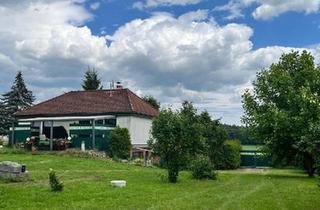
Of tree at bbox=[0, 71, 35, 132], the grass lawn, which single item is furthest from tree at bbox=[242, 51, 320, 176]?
tree at bbox=[0, 71, 35, 132]

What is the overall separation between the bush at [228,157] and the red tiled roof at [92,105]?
7371 mm

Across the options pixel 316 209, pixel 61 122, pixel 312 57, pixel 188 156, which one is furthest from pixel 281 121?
pixel 61 122

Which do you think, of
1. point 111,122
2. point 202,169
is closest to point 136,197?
point 202,169

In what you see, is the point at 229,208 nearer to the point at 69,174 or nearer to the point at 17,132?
the point at 69,174

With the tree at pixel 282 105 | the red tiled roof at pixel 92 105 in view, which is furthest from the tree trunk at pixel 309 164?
the red tiled roof at pixel 92 105

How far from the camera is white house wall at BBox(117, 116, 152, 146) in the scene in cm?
4278

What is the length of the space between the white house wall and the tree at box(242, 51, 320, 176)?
11959 millimetres

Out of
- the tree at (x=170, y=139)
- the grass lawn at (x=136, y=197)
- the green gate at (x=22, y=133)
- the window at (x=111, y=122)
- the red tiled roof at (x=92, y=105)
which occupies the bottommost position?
the grass lawn at (x=136, y=197)

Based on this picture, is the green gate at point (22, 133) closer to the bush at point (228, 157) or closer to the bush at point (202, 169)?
the bush at point (228, 157)

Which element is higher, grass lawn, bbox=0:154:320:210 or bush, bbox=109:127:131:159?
bush, bbox=109:127:131:159

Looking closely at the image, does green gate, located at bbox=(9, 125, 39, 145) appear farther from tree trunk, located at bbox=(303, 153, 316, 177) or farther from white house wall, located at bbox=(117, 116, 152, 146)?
tree trunk, located at bbox=(303, 153, 316, 177)

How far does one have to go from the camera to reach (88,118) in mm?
40906

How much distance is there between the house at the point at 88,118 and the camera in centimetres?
3975

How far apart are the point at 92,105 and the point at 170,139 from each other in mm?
22634
